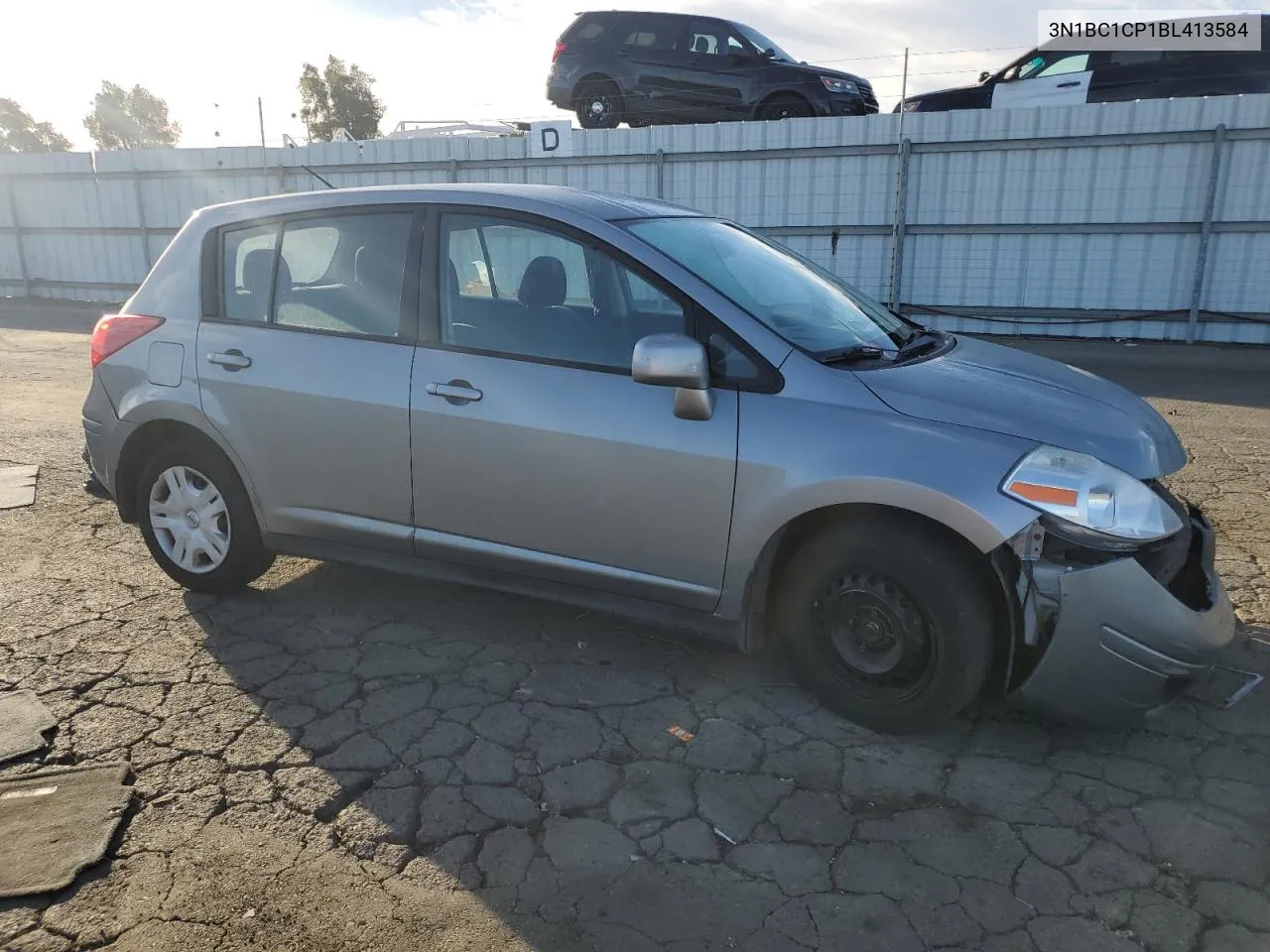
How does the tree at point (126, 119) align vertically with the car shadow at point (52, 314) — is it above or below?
above

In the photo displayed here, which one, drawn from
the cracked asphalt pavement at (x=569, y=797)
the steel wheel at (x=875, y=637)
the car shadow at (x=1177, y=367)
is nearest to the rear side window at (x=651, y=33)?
the car shadow at (x=1177, y=367)

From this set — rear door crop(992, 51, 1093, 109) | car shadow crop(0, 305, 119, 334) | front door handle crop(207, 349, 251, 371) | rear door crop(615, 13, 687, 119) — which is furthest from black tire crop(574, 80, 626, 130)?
front door handle crop(207, 349, 251, 371)

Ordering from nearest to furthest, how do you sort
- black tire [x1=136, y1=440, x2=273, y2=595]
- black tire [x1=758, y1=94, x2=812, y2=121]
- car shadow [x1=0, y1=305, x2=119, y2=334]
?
black tire [x1=136, y1=440, x2=273, y2=595], black tire [x1=758, y1=94, x2=812, y2=121], car shadow [x1=0, y1=305, x2=119, y2=334]

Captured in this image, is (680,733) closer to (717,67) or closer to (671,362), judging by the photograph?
(671,362)

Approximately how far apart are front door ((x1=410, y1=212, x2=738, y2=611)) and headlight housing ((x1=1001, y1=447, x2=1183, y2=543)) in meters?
0.89

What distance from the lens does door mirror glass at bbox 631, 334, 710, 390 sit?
285cm

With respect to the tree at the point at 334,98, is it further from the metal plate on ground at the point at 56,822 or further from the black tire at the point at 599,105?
the metal plate on ground at the point at 56,822

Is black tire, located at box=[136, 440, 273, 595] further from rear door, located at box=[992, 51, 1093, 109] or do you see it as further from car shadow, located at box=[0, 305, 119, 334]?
car shadow, located at box=[0, 305, 119, 334]

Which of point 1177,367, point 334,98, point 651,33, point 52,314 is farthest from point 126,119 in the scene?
point 1177,367

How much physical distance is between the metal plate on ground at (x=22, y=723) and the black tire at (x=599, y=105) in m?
12.3

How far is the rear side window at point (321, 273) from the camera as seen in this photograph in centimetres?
358

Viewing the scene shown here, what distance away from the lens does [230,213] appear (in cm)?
402

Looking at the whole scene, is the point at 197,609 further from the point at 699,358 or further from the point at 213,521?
the point at 699,358

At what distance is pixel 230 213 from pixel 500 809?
2.90 meters
